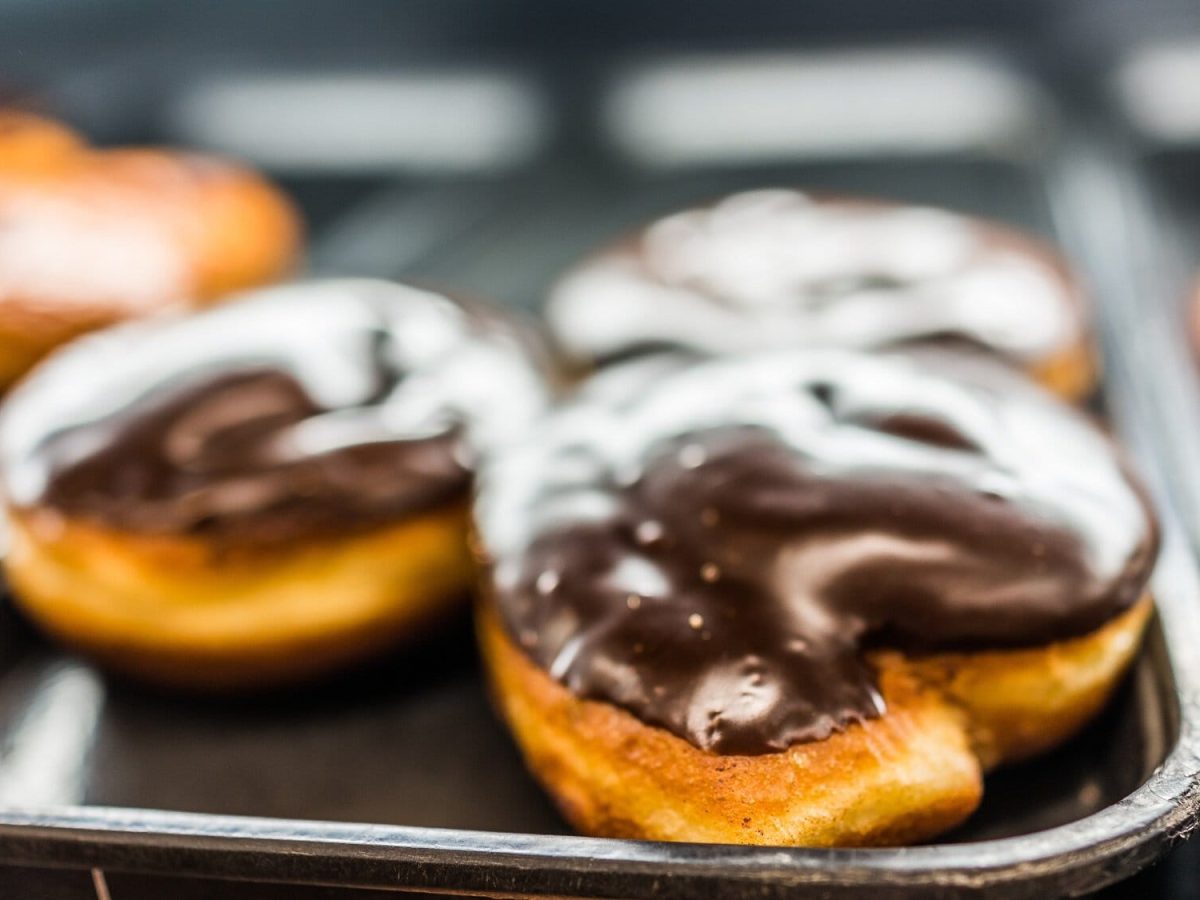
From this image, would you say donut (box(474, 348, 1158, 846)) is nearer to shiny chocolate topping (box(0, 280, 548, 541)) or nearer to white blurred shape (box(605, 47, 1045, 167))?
shiny chocolate topping (box(0, 280, 548, 541))

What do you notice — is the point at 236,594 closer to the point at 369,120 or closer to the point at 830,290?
the point at 830,290

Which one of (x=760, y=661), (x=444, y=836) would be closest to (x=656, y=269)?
(x=760, y=661)

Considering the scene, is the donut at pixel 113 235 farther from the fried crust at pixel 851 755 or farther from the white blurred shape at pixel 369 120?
the fried crust at pixel 851 755

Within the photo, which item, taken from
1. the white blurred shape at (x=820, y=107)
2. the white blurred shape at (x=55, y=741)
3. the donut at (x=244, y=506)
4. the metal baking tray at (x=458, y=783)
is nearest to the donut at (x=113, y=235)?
the metal baking tray at (x=458, y=783)

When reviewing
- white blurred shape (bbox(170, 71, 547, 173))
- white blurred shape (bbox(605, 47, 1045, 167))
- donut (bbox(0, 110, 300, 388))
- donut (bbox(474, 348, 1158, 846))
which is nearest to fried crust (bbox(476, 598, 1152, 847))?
donut (bbox(474, 348, 1158, 846))

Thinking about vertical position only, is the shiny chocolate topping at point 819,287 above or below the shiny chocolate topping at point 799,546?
below

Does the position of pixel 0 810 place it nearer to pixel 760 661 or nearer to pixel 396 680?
pixel 396 680

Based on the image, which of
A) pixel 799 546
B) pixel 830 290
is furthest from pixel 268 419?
pixel 830 290
